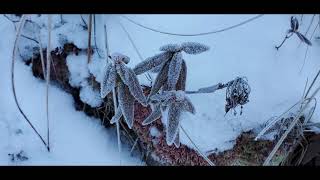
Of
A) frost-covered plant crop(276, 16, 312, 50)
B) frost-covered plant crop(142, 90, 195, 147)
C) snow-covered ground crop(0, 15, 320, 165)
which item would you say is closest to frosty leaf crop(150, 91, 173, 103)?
frost-covered plant crop(142, 90, 195, 147)

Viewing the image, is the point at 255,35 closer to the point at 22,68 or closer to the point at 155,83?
the point at 155,83

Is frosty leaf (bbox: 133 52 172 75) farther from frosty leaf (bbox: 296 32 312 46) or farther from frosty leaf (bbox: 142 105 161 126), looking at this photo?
frosty leaf (bbox: 296 32 312 46)

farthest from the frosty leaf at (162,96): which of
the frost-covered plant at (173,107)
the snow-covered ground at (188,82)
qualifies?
the snow-covered ground at (188,82)

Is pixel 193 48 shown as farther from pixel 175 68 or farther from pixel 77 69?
pixel 77 69

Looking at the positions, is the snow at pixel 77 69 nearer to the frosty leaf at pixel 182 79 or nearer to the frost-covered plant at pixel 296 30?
the frosty leaf at pixel 182 79

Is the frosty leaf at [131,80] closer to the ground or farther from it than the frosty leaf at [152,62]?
closer to the ground

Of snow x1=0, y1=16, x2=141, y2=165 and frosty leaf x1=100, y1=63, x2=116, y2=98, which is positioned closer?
frosty leaf x1=100, y1=63, x2=116, y2=98

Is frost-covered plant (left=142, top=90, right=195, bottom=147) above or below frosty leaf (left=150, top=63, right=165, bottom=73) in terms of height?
below
